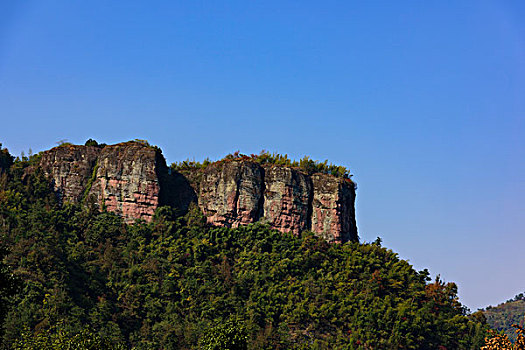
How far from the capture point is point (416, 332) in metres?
73.9

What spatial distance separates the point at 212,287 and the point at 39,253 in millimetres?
19892

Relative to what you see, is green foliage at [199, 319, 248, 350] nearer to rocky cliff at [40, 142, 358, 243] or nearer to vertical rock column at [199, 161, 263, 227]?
rocky cliff at [40, 142, 358, 243]

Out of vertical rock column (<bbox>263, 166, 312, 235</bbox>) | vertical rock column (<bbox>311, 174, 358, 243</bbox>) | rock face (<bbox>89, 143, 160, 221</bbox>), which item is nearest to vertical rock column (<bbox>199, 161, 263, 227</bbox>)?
vertical rock column (<bbox>263, 166, 312, 235</bbox>)

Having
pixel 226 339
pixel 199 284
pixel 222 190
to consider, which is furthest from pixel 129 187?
pixel 226 339

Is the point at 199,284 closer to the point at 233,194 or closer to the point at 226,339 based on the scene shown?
the point at 233,194

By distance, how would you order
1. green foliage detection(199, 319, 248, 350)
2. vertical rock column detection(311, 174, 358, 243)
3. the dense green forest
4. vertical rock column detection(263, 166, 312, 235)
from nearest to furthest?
green foliage detection(199, 319, 248, 350) < the dense green forest < vertical rock column detection(311, 174, 358, 243) < vertical rock column detection(263, 166, 312, 235)

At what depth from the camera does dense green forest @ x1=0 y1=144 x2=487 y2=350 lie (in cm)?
7000

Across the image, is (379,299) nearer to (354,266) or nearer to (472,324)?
(354,266)

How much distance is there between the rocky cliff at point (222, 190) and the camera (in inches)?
3474

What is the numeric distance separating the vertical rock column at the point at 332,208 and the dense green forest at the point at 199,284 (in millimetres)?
2310

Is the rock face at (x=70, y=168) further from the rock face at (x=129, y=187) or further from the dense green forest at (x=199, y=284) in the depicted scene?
the rock face at (x=129, y=187)

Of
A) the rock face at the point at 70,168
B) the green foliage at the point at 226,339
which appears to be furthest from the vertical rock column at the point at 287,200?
the green foliage at the point at 226,339

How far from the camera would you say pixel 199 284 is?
79062 millimetres

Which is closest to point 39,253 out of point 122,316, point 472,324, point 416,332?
point 122,316
